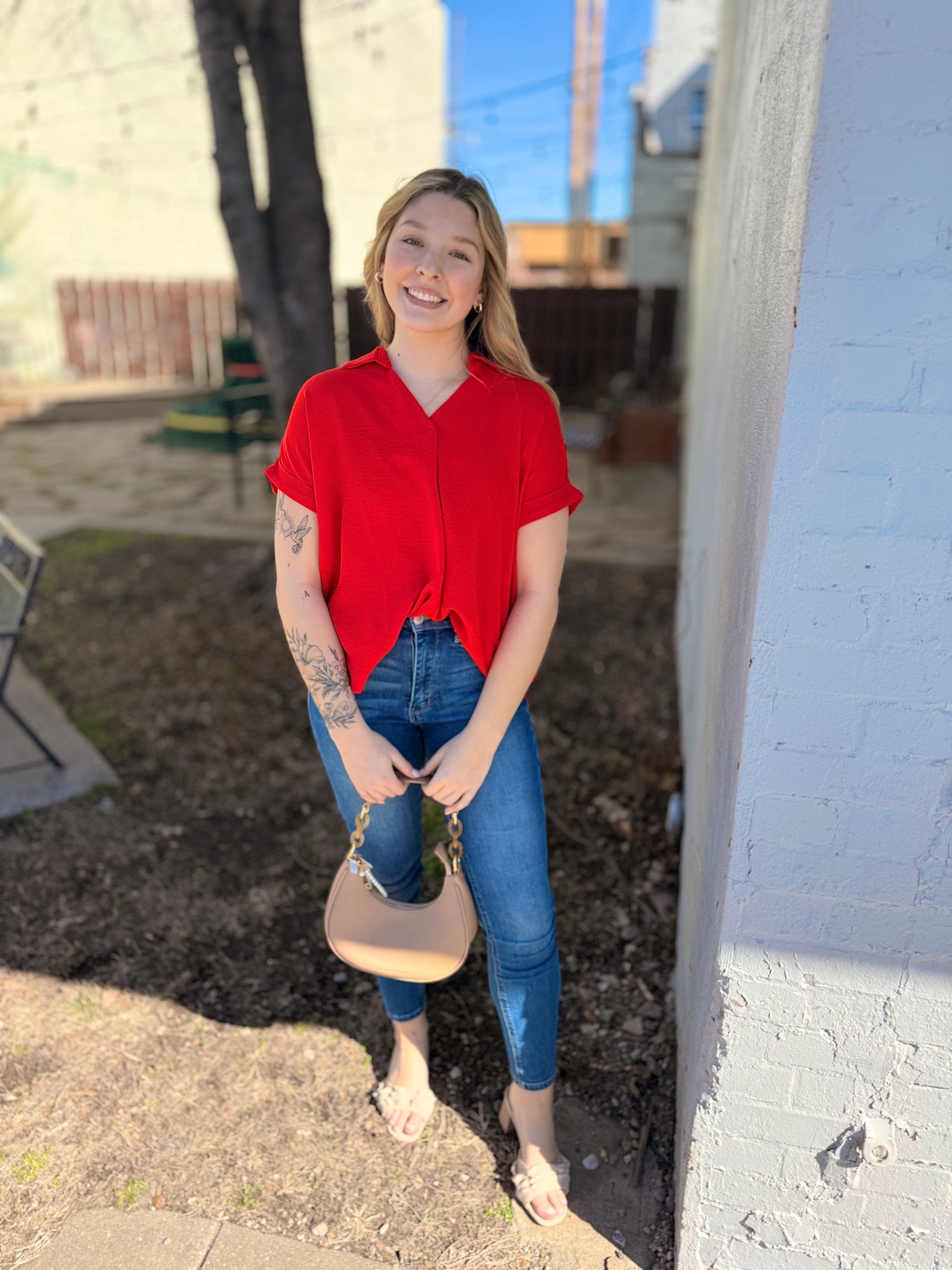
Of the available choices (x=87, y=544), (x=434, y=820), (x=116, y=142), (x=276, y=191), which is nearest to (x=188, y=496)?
(x=87, y=544)

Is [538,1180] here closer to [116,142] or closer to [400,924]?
[400,924]

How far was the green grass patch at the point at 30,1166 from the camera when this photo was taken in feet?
6.04

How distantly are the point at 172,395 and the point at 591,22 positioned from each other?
14774 millimetres

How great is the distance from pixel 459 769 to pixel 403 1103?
3.01 ft

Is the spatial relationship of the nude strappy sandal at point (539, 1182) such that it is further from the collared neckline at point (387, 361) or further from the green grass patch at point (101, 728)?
the green grass patch at point (101, 728)

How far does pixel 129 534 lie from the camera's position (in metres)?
6.40

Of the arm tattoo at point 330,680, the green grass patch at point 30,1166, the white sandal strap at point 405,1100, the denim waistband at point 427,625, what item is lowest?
the green grass patch at point 30,1166

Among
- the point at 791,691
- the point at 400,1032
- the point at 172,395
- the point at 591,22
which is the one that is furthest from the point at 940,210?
the point at 591,22

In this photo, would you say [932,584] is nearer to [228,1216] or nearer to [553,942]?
[553,942]

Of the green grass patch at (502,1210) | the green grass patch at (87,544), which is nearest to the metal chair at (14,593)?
the green grass patch at (502,1210)

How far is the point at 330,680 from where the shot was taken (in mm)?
1587

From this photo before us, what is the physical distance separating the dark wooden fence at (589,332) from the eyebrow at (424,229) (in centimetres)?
1031

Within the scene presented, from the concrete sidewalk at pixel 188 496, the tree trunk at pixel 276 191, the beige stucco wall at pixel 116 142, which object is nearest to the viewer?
the tree trunk at pixel 276 191

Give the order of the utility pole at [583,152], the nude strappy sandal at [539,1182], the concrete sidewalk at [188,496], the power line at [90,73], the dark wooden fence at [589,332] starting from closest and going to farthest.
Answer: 1. the nude strappy sandal at [539,1182]
2. the concrete sidewalk at [188,496]
3. the dark wooden fence at [589,332]
4. the power line at [90,73]
5. the utility pole at [583,152]
